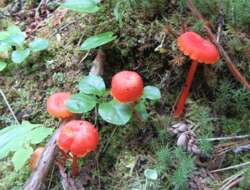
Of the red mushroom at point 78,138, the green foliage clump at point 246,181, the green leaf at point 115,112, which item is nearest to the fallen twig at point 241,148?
the green foliage clump at point 246,181

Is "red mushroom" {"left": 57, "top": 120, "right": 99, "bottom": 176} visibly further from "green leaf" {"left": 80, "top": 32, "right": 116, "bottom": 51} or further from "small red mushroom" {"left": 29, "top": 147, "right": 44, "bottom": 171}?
"green leaf" {"left": 80, "top": 32, "right": 116, "bottom": 51}

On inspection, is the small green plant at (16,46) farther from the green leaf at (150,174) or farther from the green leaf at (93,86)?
the green leaf at (150,174)

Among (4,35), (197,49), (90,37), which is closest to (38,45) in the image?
(4,35)

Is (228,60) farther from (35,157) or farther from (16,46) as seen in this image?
(16,46)

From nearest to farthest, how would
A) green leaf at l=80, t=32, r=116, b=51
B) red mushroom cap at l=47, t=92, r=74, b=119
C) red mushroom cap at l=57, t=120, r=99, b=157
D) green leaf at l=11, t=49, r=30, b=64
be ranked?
red mushroom cap at l=57, t=120, r=99, b=157, red mushroom cap at l=47, t=92, r=74, b=119, green leaf at l=80, t=32, r=116, b=51, green leaf at l=11, t=49, r=30, b=64

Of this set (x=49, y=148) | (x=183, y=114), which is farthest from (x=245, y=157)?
(x=49, y=148)

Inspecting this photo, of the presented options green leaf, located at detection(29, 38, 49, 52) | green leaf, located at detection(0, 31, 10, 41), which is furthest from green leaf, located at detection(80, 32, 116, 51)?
green leaf, located at detection(0, 31, 10, 41)
